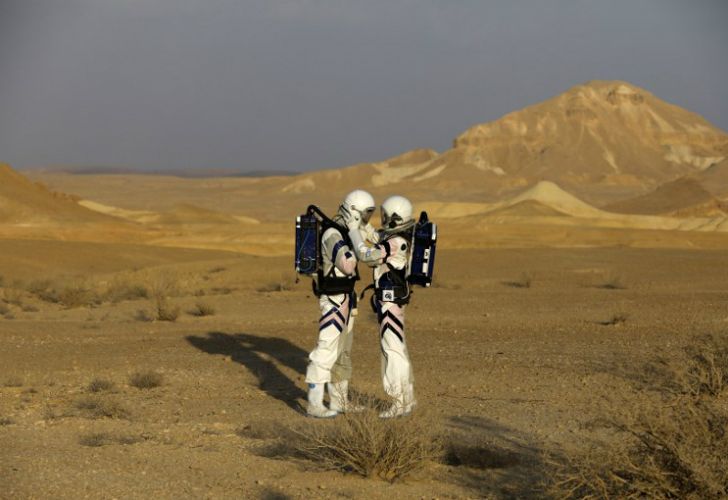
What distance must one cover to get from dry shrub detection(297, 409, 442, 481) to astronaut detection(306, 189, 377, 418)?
7.14 ft

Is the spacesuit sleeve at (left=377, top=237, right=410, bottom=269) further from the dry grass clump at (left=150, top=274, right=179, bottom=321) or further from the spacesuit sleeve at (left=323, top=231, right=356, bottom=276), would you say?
the dry grass clump at (left=150, top=274, right=179, bottom=321)

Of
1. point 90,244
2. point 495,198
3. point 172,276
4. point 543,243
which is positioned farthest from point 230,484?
point 495,198

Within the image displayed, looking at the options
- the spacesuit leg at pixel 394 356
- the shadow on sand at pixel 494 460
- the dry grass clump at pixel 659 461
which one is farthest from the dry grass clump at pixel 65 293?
the dry grass clump at pixel 659 461

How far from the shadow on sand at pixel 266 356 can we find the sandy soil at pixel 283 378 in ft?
0.15

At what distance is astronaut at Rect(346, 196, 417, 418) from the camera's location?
1071 cm

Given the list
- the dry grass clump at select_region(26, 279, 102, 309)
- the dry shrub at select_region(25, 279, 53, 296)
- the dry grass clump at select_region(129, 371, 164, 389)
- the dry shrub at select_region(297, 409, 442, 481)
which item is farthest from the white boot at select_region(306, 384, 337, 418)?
the dry shrub at select_region(25, 279, 53, 296)

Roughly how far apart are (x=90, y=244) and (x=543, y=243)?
20196 mm

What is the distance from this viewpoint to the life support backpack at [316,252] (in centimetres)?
1083

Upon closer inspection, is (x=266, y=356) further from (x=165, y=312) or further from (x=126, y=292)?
(x=126, y=292)

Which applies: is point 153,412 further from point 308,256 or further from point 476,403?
point 476,403

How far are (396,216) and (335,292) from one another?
0.94 meters

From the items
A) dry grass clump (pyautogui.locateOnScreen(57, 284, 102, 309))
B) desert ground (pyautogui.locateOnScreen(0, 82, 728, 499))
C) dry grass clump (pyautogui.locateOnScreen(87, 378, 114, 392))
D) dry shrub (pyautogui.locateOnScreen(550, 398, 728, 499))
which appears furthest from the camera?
dry grass clump (pyautogui.locateOnScreen(57, 284, 102, 309))

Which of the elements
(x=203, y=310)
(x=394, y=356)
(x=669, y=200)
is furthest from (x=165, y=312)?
(x=669, y=200)

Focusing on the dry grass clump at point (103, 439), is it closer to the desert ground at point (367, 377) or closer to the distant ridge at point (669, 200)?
the desert ground at point (367, 377)
